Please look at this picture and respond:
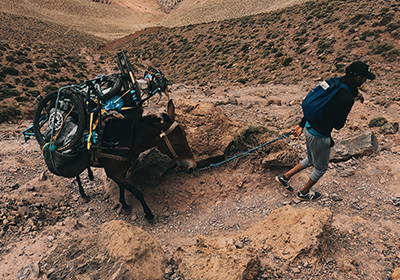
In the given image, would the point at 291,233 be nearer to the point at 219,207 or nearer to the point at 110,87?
the point at 219,207

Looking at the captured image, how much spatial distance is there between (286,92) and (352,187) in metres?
9.60

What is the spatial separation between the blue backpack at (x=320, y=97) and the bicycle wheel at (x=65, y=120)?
387 centimetres

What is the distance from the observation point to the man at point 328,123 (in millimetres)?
3768

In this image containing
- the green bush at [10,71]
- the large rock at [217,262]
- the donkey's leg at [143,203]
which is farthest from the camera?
the green bush at [10,71]

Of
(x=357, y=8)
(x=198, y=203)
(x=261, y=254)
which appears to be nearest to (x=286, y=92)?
(x=198, y=203)

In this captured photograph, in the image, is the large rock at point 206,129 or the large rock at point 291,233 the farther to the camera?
the large rock at point 206,129

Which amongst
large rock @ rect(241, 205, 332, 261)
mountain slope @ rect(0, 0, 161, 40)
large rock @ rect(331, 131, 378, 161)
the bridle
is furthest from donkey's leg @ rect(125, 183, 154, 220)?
mountain slope @ rect(0, 0, 161, 40)

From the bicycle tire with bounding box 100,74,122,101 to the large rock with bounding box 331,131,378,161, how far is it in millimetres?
5071

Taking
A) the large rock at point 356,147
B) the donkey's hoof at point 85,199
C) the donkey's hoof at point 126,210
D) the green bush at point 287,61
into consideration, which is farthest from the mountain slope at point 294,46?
the donkey's hoof at point 85,199

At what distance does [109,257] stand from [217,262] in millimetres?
1355

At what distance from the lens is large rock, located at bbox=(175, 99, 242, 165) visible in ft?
20.1

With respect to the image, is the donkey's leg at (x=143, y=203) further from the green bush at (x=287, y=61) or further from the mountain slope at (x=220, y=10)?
the mountain slope at (x=220, y=10)

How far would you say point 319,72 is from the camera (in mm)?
16922

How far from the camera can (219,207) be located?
5402 millimetres
